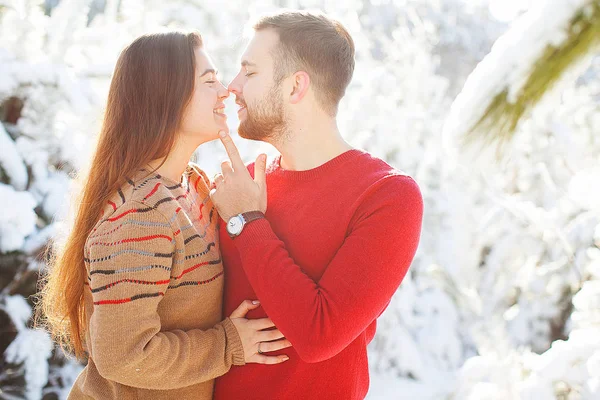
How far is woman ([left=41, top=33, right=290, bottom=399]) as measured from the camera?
140 cm

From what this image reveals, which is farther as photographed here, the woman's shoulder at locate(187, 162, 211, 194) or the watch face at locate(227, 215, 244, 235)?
the woman's shoulder at locate(187, 162, 211, 194)

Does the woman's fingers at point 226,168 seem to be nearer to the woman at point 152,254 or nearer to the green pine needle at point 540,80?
the woman at point 152,254

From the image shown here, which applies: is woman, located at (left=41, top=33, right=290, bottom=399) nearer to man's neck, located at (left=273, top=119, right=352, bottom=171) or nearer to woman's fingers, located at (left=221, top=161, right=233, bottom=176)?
woman's fingers, located at (left=221, top=161, right=233, bottom=176)

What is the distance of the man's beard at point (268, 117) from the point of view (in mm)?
1780

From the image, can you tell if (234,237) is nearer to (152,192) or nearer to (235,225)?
(235,225)

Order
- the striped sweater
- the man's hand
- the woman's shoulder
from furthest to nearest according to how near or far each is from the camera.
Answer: the woman's shoulder
the man's hand
the striped sweater

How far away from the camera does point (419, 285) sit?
4.36 meters

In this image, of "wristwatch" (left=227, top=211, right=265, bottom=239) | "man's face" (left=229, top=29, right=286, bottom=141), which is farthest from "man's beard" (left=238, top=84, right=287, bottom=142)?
"wristwatch" (left=227, top=211, right=265, bottom=239)

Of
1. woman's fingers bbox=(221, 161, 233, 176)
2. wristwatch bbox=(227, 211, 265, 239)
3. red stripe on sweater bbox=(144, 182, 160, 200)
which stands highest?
woman's fingers bbox=(221, 161, 233, 176)

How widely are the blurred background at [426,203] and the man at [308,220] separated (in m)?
0.38

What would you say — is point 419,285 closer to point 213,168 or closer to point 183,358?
point 213,168

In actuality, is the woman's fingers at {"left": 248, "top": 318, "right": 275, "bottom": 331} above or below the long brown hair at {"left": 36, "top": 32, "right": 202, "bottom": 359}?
below

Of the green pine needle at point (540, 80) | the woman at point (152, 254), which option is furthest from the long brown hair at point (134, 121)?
the green pine needle at point (540, 80)

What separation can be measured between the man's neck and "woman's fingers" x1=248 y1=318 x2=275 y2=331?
1.52 ft
